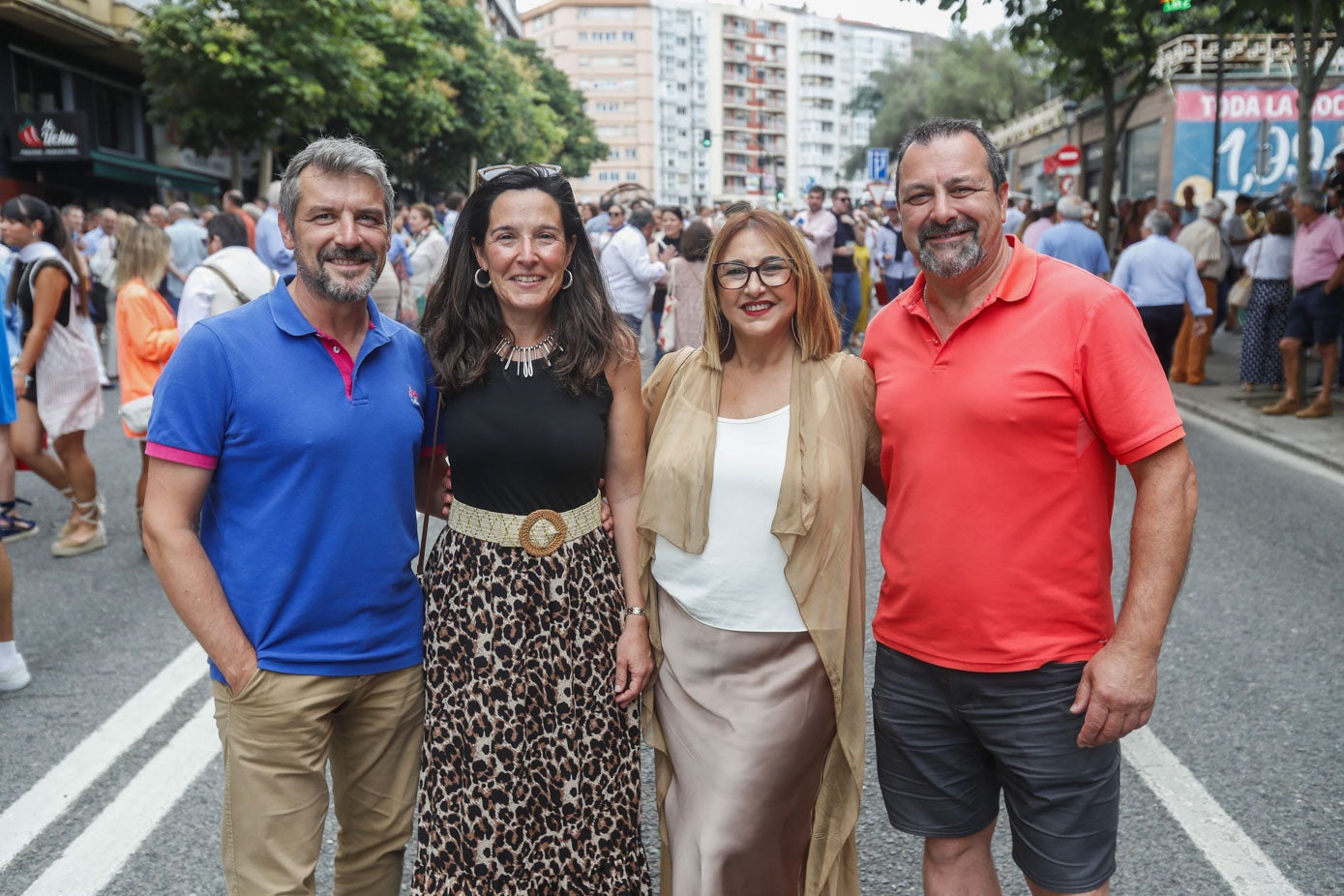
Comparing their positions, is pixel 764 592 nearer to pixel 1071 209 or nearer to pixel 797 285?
pixel 797 285

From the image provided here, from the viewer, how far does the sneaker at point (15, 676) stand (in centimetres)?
479

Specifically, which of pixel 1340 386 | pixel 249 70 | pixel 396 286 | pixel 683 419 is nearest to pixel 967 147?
pixel 683 419

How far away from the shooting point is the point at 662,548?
2.81m

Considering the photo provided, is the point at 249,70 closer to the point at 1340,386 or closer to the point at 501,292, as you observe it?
the point at 1340,386

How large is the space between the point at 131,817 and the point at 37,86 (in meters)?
24.0

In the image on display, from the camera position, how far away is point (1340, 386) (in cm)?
1238

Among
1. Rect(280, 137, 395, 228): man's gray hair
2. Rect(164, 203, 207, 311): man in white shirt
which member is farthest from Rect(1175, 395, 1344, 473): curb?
Rect(164, 203, 207, 311): man in white shirt

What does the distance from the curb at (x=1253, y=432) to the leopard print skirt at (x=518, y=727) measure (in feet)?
25.6

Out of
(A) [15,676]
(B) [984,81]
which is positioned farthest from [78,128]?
(B) [984,81]

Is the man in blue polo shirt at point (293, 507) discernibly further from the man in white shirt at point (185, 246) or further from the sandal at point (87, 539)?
the man in white shirt at point (185, 246)

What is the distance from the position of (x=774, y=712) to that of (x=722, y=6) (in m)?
141

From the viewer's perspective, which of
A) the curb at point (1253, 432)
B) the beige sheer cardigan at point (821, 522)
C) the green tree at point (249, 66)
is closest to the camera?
the beige sheer cardigan at point (821, 522)

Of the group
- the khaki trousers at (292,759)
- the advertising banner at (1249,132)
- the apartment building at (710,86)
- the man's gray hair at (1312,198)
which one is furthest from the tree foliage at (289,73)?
the apartment building at (710,86)

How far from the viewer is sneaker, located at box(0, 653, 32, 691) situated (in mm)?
4785
